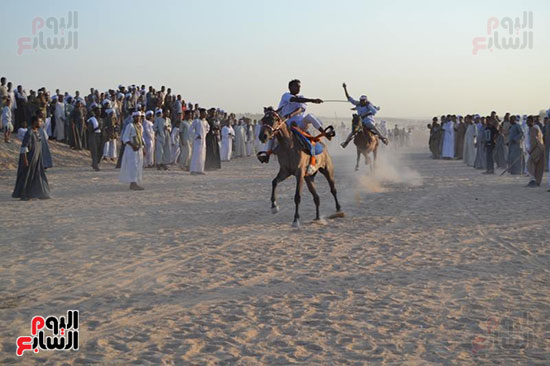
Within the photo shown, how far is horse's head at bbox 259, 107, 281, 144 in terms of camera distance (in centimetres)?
958

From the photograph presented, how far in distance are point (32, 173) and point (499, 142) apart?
18417 millimetres

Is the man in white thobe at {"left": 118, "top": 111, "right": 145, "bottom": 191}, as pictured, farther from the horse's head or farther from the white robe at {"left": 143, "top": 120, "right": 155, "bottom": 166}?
the horse's head

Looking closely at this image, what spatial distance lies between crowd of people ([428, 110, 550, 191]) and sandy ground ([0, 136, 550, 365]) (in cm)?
409

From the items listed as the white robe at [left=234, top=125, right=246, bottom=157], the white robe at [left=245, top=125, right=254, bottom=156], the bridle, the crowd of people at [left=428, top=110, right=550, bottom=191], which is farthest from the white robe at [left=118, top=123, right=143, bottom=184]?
the white robe at [left=245, top=125, right=254, bottom=156]

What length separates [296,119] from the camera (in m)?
11.0

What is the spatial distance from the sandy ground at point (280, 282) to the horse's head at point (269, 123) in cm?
153

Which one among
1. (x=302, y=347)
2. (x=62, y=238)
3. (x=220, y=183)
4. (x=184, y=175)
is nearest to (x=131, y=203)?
(x=62, y=238)

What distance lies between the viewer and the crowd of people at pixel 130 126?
66.8ft

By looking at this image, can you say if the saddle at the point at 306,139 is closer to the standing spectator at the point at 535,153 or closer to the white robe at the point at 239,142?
the standing spectator at the point at 535,153

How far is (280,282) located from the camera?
6.81 metres

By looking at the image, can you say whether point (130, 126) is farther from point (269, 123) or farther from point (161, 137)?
point (161, 137)

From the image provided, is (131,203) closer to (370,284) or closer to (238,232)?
(238,232)

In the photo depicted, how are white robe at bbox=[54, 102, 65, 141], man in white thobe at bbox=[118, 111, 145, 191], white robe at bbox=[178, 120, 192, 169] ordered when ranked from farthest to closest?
white robe at bbox=[54, 102, 65, 141], white robe at bbox=[178, 120, 192, 169], man in white thobe at bbox=[118, 111, 145, 191]

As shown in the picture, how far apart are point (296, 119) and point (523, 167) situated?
13.3m
